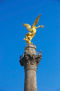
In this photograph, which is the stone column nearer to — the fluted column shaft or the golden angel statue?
the fluted column shaft

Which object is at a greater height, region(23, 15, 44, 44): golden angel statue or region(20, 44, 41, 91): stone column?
region(23, 15, 44, 44): golden angel statue

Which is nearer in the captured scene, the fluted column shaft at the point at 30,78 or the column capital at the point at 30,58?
the fluted column shaft at the point at 30,78

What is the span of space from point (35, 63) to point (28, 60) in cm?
102

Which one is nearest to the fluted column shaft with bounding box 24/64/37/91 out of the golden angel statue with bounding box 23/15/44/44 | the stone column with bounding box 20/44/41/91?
the stone column with bounding box 20/44/41/91

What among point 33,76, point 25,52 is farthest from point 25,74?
point 25,52

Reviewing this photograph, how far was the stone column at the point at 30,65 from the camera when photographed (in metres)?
24.8

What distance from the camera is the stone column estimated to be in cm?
2479

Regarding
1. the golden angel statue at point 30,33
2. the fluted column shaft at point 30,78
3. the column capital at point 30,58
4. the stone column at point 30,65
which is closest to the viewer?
the fluted column shaft at point 30,78

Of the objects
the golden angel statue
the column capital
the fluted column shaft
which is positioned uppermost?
the golden angel statue

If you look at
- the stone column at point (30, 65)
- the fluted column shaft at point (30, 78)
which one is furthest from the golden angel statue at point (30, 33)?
the fluted column shaft at point (30, 78)

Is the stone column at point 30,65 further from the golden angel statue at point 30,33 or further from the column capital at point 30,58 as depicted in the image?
the golden angel statue at point 30,33

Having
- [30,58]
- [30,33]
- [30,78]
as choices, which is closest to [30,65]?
[30,58]

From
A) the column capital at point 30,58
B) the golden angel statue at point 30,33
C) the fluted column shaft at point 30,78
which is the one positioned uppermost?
the golden angel statue at point 30,33

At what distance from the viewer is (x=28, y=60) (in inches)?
1032
